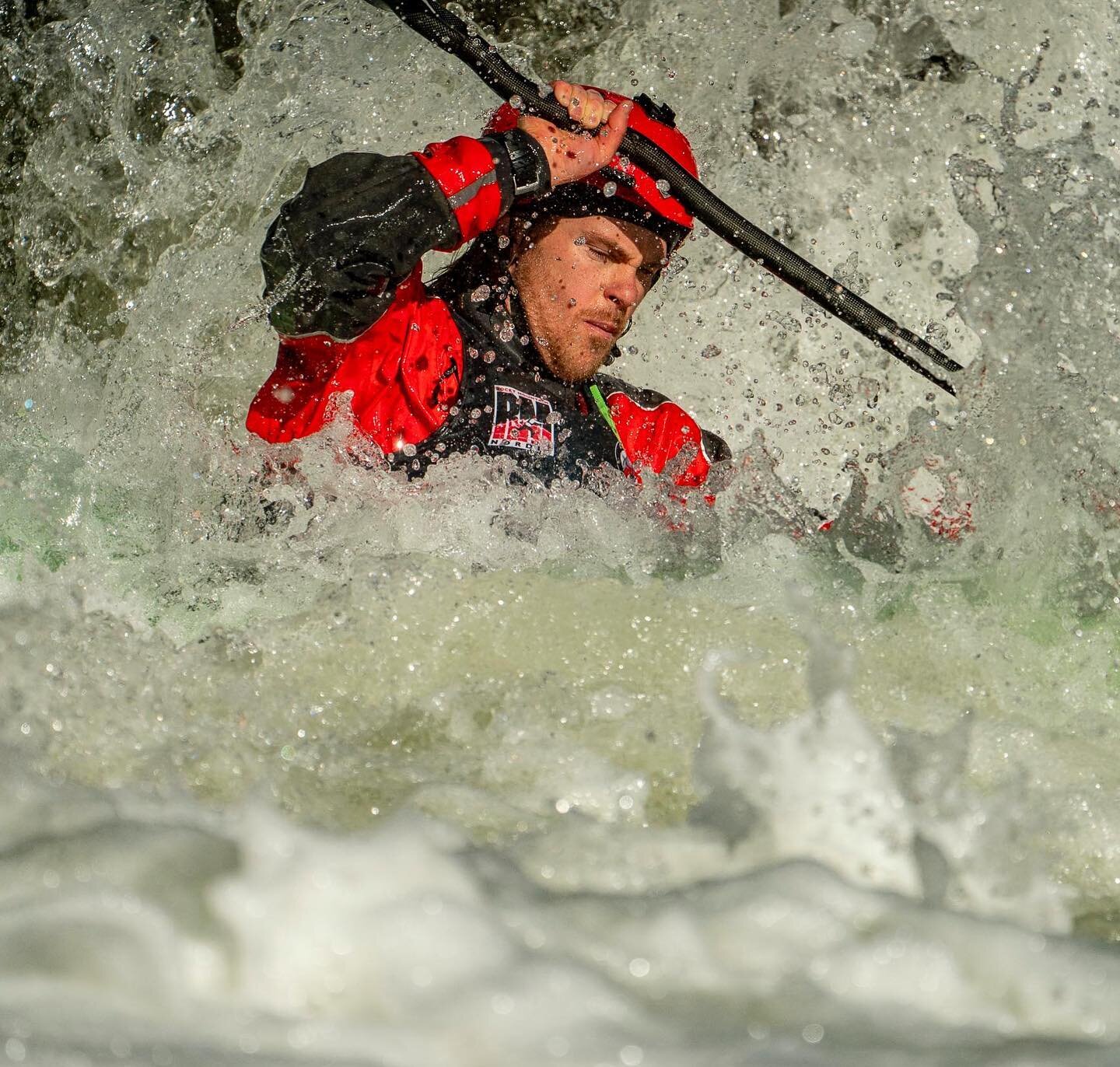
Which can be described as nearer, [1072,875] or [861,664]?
[1072,875]

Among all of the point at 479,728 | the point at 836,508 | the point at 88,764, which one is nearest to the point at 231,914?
the point at 88,764

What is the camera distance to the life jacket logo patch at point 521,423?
2342 millimetres

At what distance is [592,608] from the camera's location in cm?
198

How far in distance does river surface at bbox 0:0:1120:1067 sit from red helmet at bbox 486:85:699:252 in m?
0.47

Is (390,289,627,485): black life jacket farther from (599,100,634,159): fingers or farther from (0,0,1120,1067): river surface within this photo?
(599,100,634,159): fingers

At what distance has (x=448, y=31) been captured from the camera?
224 cm

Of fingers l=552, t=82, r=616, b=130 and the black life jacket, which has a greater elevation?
fingers l=552, t=82, r=616, b=130

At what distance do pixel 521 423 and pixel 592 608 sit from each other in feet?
1.81

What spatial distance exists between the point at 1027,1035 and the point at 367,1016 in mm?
681

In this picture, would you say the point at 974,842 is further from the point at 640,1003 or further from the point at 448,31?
the point at 448,31

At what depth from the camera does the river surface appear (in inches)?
47.5

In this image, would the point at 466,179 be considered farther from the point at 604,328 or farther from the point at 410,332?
the point at 604,328

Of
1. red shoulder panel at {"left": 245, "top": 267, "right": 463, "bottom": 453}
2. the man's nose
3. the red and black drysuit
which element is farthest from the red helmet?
red shoulder panel at {"left": 245, "top": 267, "right": 463, "bottom": 453}

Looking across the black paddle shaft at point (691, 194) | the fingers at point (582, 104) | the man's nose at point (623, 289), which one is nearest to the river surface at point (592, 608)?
the black paddle shaft at point (691, 194)
